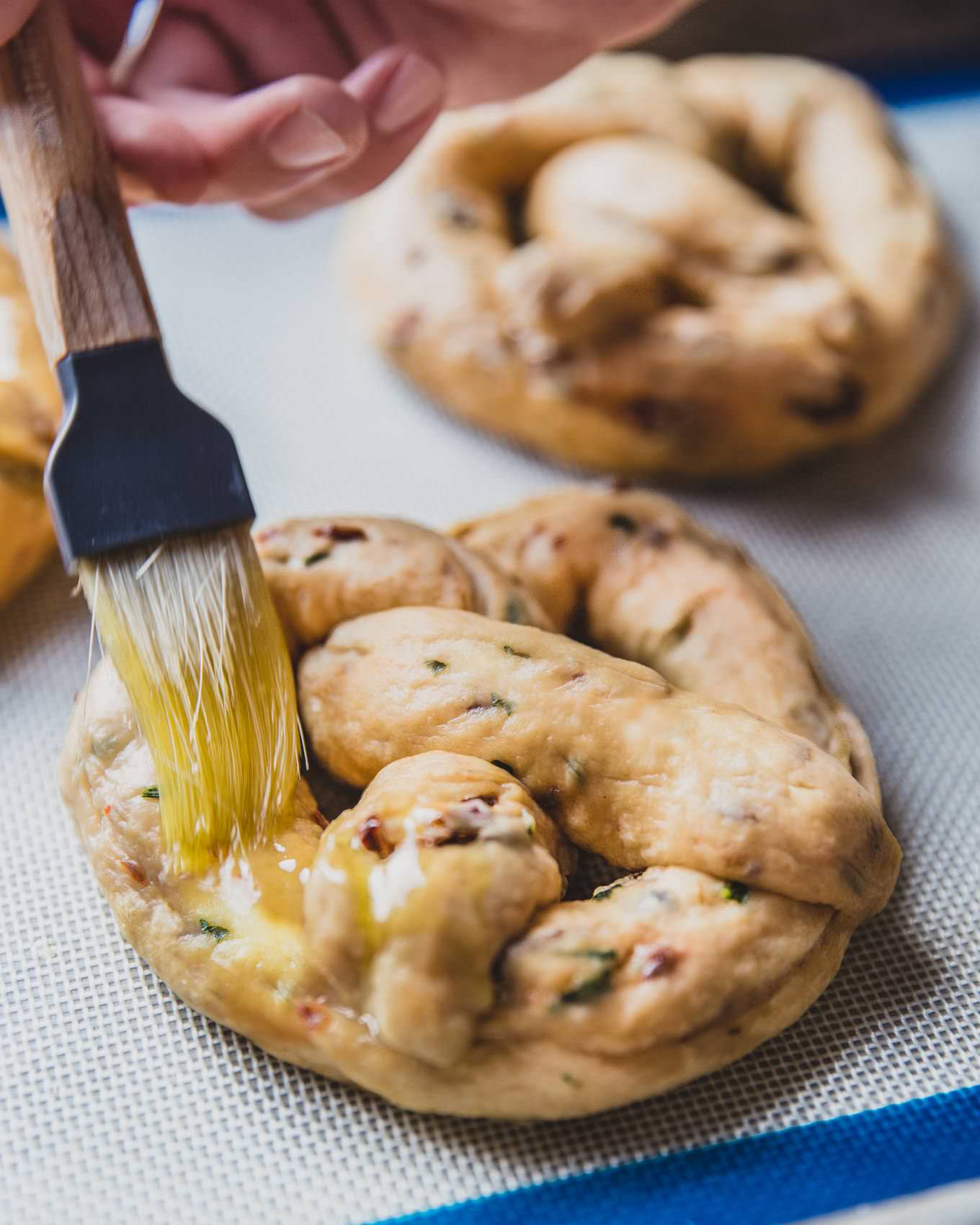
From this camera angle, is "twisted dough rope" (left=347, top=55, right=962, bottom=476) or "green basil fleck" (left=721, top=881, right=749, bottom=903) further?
"twisted dough rope" (left=347, top=55, right=962, bottom=476)

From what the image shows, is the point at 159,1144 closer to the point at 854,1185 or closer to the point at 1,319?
the point at 854,1185

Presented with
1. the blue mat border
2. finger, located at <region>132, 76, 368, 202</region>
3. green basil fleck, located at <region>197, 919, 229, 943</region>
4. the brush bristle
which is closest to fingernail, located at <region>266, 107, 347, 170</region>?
finger, located at <region>132, 76, 368, 202</region>

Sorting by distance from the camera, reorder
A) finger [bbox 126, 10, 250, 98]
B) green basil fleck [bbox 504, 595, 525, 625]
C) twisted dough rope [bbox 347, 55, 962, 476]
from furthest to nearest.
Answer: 1. twisted dough rope [bbox 347, 55, 962, 476]
2. finger [bbox 126, 10, 250, 98]
3. green basil fleck [bbox 504, 595, 525, 625]

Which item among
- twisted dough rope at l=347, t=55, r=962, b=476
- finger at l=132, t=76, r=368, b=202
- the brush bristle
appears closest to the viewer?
the brush bristle

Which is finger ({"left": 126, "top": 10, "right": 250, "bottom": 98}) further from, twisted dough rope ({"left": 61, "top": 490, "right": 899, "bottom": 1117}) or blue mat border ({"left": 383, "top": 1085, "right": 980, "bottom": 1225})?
A: blue mat border ({"left": 383, "top": 1085, "right": 980, "bottom": 1225})

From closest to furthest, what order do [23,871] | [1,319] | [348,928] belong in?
[348,928]
[23,871]
[1,319]

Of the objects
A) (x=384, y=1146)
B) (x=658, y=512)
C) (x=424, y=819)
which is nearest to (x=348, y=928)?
(x=424, y=819)
